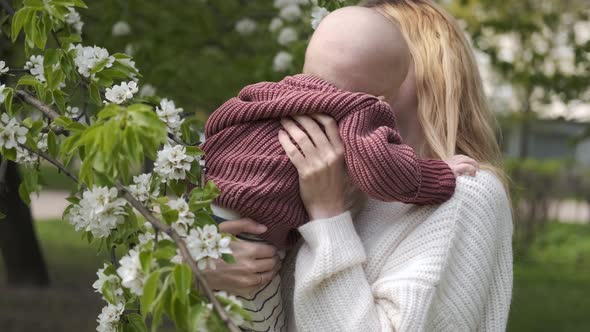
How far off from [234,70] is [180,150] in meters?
4.57

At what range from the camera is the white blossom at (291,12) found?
4789mm

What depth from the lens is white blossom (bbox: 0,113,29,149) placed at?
196 centimetres

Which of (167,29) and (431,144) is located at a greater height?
(431,144)

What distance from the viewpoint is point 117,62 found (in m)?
2.19

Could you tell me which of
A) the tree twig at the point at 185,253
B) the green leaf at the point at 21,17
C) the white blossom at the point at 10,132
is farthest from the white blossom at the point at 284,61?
the tree twig at the point at 185,253

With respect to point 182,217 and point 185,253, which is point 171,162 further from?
point 185,253

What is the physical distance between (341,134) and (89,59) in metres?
0.69

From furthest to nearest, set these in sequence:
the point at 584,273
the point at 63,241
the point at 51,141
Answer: the point at 63,241, the point at 584,273, the point at 51,141

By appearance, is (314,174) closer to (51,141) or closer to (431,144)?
(431,144)

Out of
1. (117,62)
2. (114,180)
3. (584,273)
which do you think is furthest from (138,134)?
(584,273)

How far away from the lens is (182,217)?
65.0 inches

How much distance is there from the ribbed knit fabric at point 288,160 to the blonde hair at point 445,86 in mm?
265

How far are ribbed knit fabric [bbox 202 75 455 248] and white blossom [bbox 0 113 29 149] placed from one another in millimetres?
442

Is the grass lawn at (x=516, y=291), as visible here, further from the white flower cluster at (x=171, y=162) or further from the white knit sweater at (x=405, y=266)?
the white flower cluster at (x=171, y=162)
